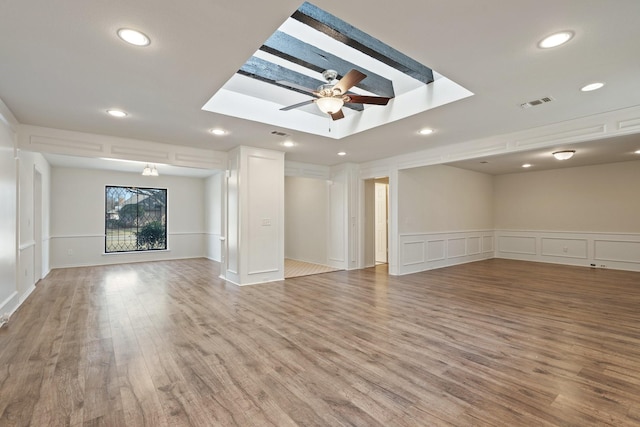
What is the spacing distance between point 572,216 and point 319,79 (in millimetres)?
7869

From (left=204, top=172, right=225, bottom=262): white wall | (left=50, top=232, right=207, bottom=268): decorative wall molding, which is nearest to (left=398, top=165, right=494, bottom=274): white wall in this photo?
(left=204, top=172, right=225, bottom=262): white wall

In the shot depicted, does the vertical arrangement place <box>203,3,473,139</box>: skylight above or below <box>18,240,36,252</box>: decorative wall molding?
above

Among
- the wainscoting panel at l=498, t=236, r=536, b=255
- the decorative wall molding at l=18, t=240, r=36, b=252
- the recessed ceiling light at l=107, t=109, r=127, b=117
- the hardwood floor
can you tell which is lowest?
the hardwood floor

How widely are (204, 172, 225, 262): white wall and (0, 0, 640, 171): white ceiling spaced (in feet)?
15.0

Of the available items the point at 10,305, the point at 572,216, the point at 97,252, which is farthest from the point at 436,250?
the point at 97,252

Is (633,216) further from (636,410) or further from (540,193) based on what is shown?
(636,410)

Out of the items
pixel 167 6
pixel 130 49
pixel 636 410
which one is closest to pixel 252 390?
pixel 636 410

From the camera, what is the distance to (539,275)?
6.39m

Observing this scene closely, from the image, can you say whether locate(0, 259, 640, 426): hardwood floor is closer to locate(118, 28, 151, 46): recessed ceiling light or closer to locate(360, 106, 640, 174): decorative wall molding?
locate(360, 106, 640, 174): decorative wall molding

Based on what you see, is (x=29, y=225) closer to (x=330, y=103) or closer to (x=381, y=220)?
(x=330, y=103)

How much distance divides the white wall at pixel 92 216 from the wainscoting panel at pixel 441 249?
6498 mm

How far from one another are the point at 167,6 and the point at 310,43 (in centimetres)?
162

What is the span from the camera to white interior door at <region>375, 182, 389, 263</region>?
28.7ft

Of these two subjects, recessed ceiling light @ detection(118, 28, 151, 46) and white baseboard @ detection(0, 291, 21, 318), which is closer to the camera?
recessed ceiling light @ detection(118, 28, 151, 46)
